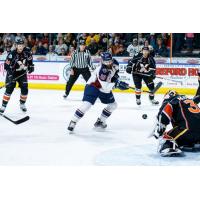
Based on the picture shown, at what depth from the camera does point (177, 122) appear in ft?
14.4

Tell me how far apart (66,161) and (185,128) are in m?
1.11

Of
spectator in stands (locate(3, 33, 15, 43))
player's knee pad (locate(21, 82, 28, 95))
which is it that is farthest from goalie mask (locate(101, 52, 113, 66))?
spectator in stands (locate(3, 33, 15, 43))

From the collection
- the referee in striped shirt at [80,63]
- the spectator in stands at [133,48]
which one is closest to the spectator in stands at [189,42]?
the spectator in stands at [133,48]

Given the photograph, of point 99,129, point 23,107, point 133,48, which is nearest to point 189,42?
point 133,48

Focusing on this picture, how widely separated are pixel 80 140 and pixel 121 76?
14.7ft

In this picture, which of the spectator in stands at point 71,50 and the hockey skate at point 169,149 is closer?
the hockey skate at point 169,149

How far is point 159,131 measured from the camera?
14.1 feet

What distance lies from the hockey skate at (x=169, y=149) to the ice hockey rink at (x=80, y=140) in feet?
0.18

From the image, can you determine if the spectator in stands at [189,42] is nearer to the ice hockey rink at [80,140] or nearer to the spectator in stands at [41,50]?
the ice hockey rink at [80,140]

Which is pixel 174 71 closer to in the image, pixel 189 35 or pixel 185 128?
pixel 189 35

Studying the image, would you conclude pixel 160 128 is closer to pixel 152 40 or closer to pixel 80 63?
pixel 80 63

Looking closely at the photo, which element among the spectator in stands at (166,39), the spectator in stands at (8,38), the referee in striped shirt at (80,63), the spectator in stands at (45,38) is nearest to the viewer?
the referee in striped shirt at (80,63)

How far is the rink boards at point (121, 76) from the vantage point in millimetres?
8844

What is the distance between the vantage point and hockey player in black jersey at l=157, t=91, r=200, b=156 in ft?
14.0
